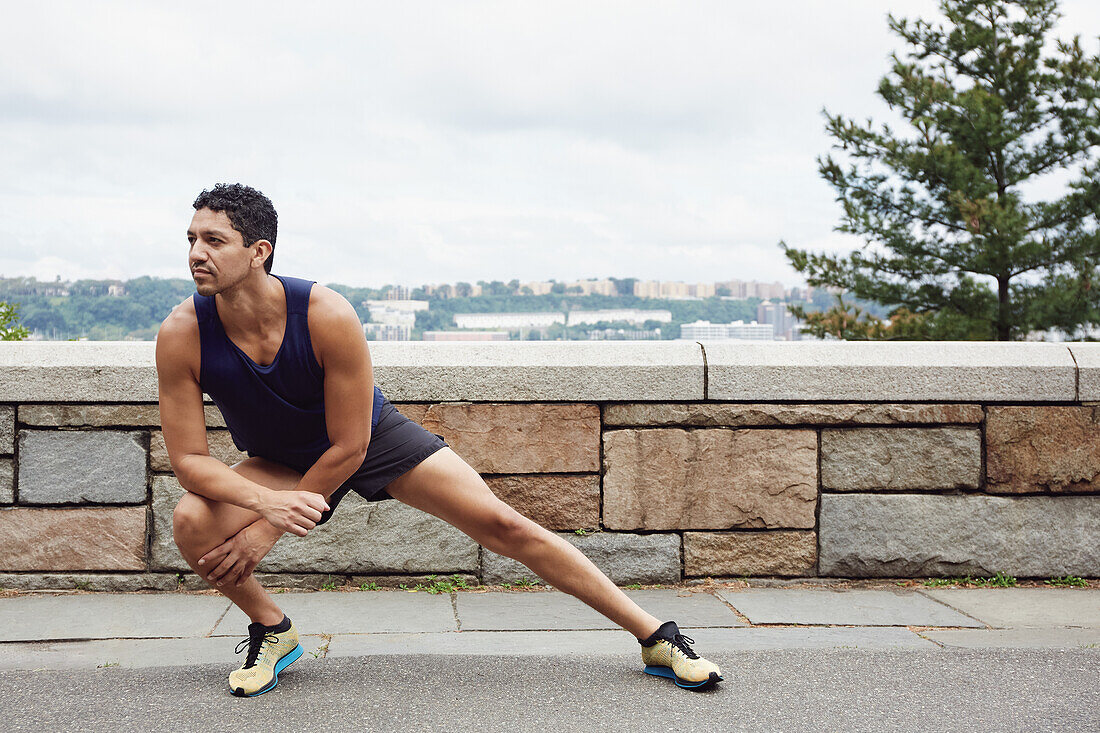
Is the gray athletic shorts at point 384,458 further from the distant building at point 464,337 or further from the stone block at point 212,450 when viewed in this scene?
the distant building at point 464,337

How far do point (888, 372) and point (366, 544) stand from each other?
2.46m

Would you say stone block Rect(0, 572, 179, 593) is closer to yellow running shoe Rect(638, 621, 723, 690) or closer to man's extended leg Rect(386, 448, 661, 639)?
man's extended leg Rect(386, 448, 661, 639)

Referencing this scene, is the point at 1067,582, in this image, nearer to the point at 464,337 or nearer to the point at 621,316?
the point at 464,337

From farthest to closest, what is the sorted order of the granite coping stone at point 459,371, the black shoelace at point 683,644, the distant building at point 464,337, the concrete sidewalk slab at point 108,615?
the distant building at point 464,337
the granite coping stone at point 459,371
the concrete sidewalk slab at point 108,615
the black shoelace at point 683,644

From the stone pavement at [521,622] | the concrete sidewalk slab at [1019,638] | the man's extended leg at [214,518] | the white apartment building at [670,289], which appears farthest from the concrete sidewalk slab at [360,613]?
the white apartment building at [670,289]

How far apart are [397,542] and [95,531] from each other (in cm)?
130

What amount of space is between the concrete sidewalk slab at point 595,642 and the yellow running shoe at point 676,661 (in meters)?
0.25

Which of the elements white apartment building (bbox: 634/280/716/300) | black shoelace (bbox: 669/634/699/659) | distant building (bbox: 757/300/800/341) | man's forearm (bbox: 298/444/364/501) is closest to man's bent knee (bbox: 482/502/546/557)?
man's forearm (bbox: 298/444/364/501)

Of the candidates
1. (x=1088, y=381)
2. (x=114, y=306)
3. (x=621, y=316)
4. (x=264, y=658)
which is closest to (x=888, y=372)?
(x=1088, y=381)

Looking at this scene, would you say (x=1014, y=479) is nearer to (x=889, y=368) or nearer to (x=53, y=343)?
(x=889, y=368)

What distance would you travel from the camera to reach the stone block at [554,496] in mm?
4348

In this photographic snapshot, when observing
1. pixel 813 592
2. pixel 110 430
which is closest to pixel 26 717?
pixel 110 430

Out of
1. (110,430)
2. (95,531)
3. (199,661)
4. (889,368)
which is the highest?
(889,368)

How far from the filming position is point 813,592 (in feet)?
14.2
